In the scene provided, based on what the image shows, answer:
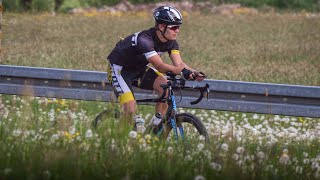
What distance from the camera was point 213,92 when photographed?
10805 mm

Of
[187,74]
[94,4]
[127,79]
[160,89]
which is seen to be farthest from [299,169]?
[94,4]

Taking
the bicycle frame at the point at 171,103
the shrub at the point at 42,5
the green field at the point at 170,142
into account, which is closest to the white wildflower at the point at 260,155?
the green field at the point at 170,142

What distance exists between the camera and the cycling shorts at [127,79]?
8.96 metres

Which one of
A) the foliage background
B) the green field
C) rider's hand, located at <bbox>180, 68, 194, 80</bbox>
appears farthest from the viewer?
the foliage background

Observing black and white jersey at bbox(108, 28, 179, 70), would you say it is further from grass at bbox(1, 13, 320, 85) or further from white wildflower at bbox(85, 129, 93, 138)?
grass at bbox(1, 13, 320, 85)

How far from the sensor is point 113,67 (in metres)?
9.14

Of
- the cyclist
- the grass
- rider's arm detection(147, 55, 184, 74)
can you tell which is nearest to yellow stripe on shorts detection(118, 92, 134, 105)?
the cyclist

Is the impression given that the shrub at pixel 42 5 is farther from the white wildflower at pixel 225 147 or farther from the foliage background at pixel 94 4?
the white wildflower at pixel 225 147

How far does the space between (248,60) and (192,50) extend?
6.41ft

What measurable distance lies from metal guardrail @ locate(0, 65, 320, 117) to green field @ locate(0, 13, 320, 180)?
0.22 metres

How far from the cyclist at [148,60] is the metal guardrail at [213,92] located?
0.87 metres

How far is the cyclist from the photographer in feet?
28.0

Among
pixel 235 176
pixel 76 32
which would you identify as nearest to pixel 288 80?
pixel 235 176

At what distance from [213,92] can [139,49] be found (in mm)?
2309
